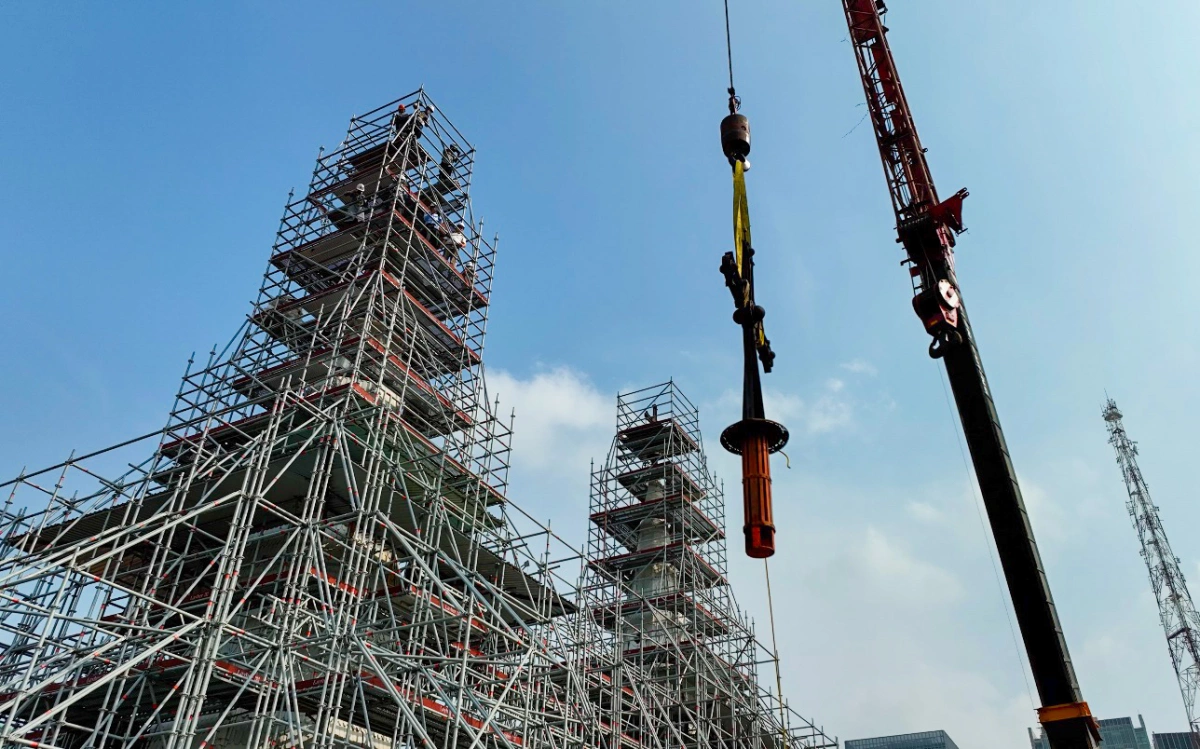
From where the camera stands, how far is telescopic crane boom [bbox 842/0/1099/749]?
18.1m

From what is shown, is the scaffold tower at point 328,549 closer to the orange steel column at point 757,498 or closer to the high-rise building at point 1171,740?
the orange steel column at point 757,498

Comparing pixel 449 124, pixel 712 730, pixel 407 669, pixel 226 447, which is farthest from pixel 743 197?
pixel 712 730

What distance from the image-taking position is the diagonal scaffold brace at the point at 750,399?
14.2 meters

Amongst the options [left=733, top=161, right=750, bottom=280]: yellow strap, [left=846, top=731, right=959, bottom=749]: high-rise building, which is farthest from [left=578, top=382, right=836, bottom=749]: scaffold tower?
[left=846, top=731, right=959, bottom=749]: high-rise building

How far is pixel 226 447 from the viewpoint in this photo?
2806cm

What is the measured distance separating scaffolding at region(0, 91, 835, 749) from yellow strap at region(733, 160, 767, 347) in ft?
32.9

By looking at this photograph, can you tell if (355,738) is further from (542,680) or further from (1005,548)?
(1005,548)

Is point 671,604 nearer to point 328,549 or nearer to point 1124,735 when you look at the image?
point 328,549

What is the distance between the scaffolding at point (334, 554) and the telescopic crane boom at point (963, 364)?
10890mm

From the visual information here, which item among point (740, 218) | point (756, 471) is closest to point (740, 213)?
point (740, 218)

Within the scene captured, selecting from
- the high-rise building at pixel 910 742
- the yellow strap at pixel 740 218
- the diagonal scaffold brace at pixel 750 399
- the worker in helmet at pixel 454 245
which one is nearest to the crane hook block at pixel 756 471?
the diagonal scaffold brace at pixel 750 399

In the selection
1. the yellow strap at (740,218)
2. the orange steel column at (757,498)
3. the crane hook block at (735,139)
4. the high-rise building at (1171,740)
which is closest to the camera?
the orange steel column at (757,498)

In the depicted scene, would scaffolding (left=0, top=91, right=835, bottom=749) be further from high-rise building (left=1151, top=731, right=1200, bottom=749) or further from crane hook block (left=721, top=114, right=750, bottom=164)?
high-rise building (left=1151, top=731, right=1200, bottom=749)

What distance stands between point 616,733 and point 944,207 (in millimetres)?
19662
